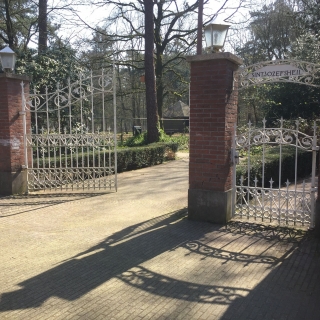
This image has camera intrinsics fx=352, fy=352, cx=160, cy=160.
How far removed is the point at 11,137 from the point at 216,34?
497 centimetres

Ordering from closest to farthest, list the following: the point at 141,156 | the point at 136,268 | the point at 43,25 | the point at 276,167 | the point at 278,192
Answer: the point at 136,268, the point at 278,192, the point at 276,167, the point at 141,156, the point at 43,25

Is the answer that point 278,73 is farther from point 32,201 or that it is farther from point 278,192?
point 32,201

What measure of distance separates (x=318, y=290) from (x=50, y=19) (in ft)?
52.6

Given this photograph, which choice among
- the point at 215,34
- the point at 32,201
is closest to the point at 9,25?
the point at 32,201

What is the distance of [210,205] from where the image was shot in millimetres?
5738

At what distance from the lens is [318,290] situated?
11.5 ft

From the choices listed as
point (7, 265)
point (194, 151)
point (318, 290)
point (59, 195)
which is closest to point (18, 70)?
point (59, 195)

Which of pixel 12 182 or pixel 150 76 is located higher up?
pixel 150 76

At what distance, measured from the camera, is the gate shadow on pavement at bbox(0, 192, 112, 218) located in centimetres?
675

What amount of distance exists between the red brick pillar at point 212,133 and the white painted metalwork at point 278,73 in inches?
8.7

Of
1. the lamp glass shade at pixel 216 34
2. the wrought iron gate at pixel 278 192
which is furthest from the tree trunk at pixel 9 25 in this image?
the wrought iron gate at pixel 278 192

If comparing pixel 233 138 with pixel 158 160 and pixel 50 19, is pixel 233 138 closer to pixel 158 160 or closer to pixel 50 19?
pixel 158 160

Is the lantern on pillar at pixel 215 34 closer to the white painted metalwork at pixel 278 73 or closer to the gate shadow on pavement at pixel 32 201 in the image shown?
the white painted metalwork at pixel 278 73

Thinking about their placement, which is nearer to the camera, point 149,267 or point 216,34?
point 149,267
